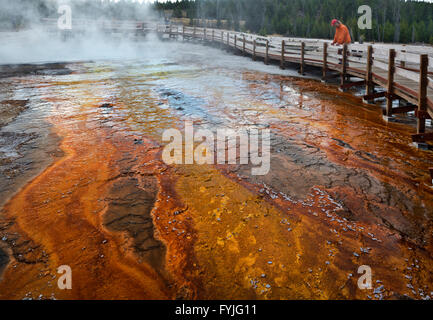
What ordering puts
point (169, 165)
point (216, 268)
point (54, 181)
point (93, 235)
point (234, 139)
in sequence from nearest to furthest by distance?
point (216, 268) → point (93, 235) → point (54, 181) → point (169, 165) → point (234, 139)

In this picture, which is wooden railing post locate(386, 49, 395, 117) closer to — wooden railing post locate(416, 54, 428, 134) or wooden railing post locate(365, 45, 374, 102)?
wooden railing post locate(416, 54, 428, 134)

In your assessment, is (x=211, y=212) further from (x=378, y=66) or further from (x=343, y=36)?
(x=343, y=36)

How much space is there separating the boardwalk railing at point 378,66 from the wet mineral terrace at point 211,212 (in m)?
0.66

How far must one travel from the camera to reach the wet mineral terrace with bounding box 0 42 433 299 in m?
3.02

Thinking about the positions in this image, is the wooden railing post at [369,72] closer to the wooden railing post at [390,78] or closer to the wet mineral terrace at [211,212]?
the wooden railing post at [390,78]

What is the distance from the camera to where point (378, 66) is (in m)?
9.10

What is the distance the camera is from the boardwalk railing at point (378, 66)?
6129 mm

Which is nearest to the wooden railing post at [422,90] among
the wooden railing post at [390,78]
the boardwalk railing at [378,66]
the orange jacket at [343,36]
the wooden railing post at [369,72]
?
the boardwalk railing at [378,66]

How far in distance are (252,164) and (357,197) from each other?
164 centimetres

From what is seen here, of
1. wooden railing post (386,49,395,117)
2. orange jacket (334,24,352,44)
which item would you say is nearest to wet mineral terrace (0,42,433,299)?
wooden railing post (386,49,395,117)

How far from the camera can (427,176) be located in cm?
487

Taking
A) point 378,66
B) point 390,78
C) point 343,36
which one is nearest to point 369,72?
point 378,66
